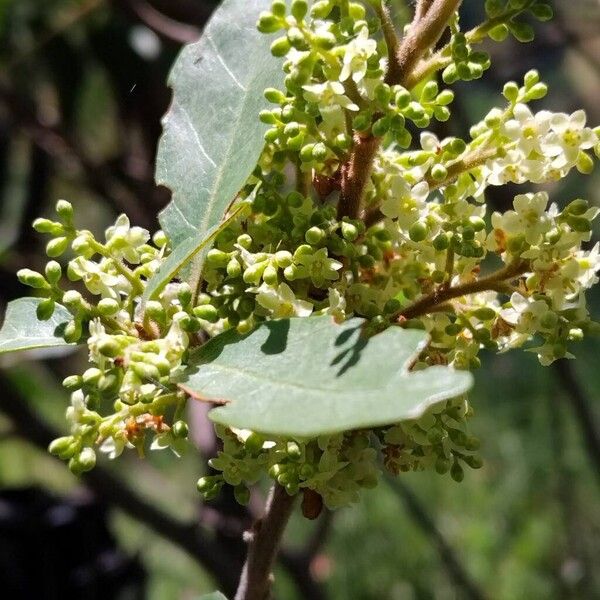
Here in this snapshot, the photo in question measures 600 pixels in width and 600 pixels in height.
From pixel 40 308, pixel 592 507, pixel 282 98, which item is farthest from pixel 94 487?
pixel 592 507

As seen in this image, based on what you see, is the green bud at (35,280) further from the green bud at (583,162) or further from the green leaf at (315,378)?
the green bud at (583,162)

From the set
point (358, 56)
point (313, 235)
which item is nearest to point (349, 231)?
point (313, 235)

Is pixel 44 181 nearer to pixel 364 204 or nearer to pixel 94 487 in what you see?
pixel 94 487

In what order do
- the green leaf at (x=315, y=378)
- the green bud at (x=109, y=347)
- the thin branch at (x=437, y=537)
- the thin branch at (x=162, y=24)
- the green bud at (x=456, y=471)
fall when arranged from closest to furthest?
the green leaf at (x=315, y=378) < the green bud at (x=109, y=347) < the green bud at (x=456, y=471) < the thin branch at (x=162, y=24) < the thin branch at (x=437, y=537)

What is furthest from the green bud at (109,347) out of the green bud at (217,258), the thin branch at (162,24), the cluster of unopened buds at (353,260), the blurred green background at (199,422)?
the thin branch at (162,24)

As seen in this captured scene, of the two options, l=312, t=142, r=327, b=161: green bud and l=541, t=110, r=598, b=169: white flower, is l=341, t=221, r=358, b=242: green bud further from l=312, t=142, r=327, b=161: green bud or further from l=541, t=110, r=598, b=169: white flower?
l=541, t=110, r=598, b=169: white flower
